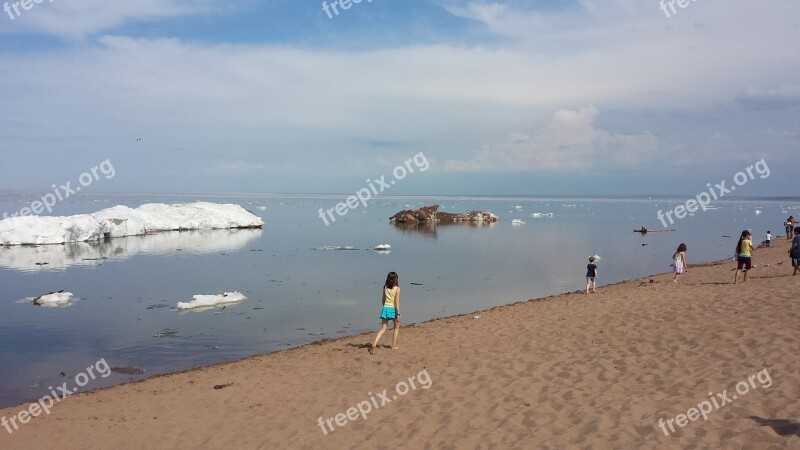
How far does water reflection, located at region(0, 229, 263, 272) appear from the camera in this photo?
1385 inches

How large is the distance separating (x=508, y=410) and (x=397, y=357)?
15.1 ft

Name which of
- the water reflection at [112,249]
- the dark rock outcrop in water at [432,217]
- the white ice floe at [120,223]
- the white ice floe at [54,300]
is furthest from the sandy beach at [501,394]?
the dark rock outcrop in water at [432,217]

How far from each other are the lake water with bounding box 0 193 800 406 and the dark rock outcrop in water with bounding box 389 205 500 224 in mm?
22018

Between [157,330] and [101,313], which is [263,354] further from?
[101,313]

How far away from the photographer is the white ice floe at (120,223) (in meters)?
45.0

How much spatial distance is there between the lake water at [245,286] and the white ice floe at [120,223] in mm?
1952

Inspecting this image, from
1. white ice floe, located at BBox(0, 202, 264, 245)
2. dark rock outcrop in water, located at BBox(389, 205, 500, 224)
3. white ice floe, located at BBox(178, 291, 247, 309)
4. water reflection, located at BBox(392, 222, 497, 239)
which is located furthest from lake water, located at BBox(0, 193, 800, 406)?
dark rock outcrop in water, located at BBox(389, 205, 500, 224)

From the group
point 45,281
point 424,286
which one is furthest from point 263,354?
point 45,281

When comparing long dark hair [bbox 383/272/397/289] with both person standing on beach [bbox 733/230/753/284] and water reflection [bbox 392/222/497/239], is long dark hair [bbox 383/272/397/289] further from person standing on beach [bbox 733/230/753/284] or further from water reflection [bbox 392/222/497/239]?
water reflection [bbox 392/222/497/239]

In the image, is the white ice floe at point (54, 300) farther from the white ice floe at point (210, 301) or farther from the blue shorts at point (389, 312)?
the blue shorts at point (389, 312)

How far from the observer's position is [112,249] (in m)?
43.7

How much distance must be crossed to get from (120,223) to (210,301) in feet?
121

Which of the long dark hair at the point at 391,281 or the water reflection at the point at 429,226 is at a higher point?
the long dark hair at the point at 391,281

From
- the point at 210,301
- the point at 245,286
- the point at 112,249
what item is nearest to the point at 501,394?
the point at 210,301
